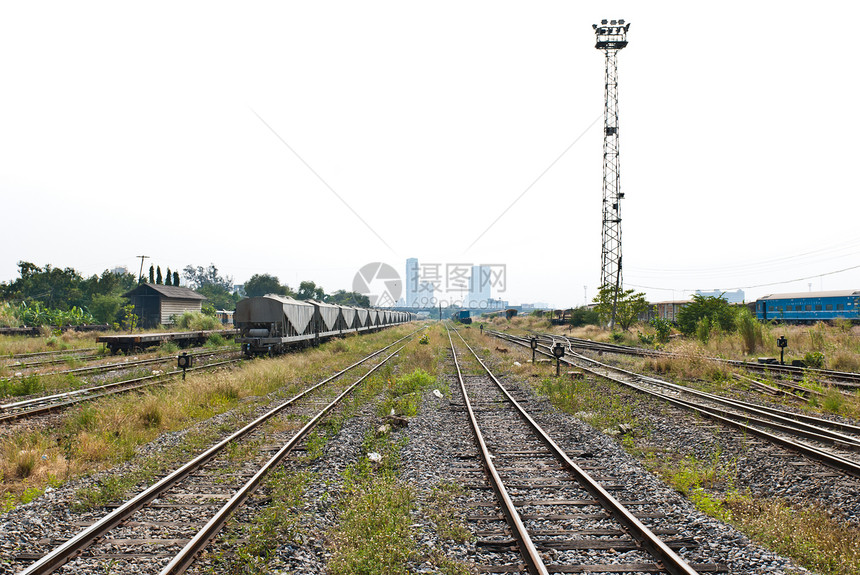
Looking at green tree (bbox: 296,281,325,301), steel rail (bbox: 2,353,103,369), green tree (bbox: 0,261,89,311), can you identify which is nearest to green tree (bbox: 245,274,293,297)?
green tree (bbox: 296,281,325,301)

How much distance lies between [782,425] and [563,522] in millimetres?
5869

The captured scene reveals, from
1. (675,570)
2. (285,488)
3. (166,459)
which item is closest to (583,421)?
(675,570)

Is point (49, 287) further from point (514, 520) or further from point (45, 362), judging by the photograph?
point (514, 520)

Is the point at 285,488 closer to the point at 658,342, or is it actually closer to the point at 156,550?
the point at 156,550

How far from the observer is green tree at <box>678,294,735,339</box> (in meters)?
23.0

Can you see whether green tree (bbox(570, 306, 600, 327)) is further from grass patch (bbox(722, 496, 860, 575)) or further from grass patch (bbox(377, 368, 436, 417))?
grass patch (bbox(722, 496, 860, 575))

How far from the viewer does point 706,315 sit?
24266 millimetres

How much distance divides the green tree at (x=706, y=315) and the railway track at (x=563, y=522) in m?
19.9

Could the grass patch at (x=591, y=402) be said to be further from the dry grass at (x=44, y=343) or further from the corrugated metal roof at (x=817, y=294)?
the corrugated metal roof at (x=817, y=294)

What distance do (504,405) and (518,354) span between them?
12.2 m

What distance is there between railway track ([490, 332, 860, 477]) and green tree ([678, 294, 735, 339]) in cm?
1328

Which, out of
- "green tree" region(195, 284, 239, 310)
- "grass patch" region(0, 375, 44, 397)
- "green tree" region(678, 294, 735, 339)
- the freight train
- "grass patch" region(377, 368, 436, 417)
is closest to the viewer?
"grass patch" region(377, 368, 436, 417)

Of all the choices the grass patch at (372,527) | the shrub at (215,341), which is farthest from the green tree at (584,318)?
the grass patch at (372,527)

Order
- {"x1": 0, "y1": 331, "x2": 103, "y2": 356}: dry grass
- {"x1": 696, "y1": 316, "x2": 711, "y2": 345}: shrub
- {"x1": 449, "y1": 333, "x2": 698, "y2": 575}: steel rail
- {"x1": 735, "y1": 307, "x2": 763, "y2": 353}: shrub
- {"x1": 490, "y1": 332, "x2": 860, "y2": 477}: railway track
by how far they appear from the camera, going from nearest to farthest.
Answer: {"x1": 449, "y1": 333, "x2": 698, "y2": 575}: steel rail < {"x1": 490, "y1": 332, "x2": 860, "y2": 477}: railway track < {"x1": 735, "y1": 307, "x2": 763, "y2": 353}: shrub < {"x1": 0, "y1": 331, "x2": 103, "y2": 356}: dry grass < {"x1": 696, "y1": 316, "x2": 711, "y2": 345}: shrub
